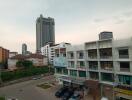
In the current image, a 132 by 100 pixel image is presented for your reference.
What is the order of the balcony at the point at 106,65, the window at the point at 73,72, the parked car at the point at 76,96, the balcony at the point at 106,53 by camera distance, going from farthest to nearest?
the window at the point at 73,72 < the parked car at the point at 76,96 < the balcony at the point at 106,53 < the balcony at the point at 106,65

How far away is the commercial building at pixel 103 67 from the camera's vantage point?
3077 cm

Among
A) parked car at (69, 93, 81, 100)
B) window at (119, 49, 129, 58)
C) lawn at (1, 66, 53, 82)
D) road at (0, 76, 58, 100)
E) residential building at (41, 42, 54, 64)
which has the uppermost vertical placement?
residential building at (41, 42, 54, 64)

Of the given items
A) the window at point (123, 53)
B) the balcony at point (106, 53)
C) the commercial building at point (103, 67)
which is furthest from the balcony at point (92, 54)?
the window at point (123, 53)

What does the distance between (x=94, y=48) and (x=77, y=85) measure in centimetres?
1171

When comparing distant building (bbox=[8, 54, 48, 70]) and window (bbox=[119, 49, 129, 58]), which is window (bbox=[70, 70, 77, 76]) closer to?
window (bbox=[119, 49, 129, 58])

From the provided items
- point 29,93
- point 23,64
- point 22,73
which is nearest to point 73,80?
point 29,93

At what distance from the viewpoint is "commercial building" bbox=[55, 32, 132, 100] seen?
30.8 m

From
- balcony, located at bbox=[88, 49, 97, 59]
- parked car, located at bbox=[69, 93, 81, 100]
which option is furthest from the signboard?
parked car, located at bbox=[69, 93, 81, 100]

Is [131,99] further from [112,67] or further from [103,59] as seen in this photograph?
[103,59]

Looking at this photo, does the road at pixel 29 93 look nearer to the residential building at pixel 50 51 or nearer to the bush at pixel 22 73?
the bush at pixel 22 73

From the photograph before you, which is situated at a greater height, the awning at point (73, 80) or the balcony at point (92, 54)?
the balcony at point (92, 54)

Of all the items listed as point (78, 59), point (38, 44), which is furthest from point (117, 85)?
point (38, 44)

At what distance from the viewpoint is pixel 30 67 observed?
277ft

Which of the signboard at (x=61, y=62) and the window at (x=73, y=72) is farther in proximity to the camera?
the signboard at (x=61, y=62)
